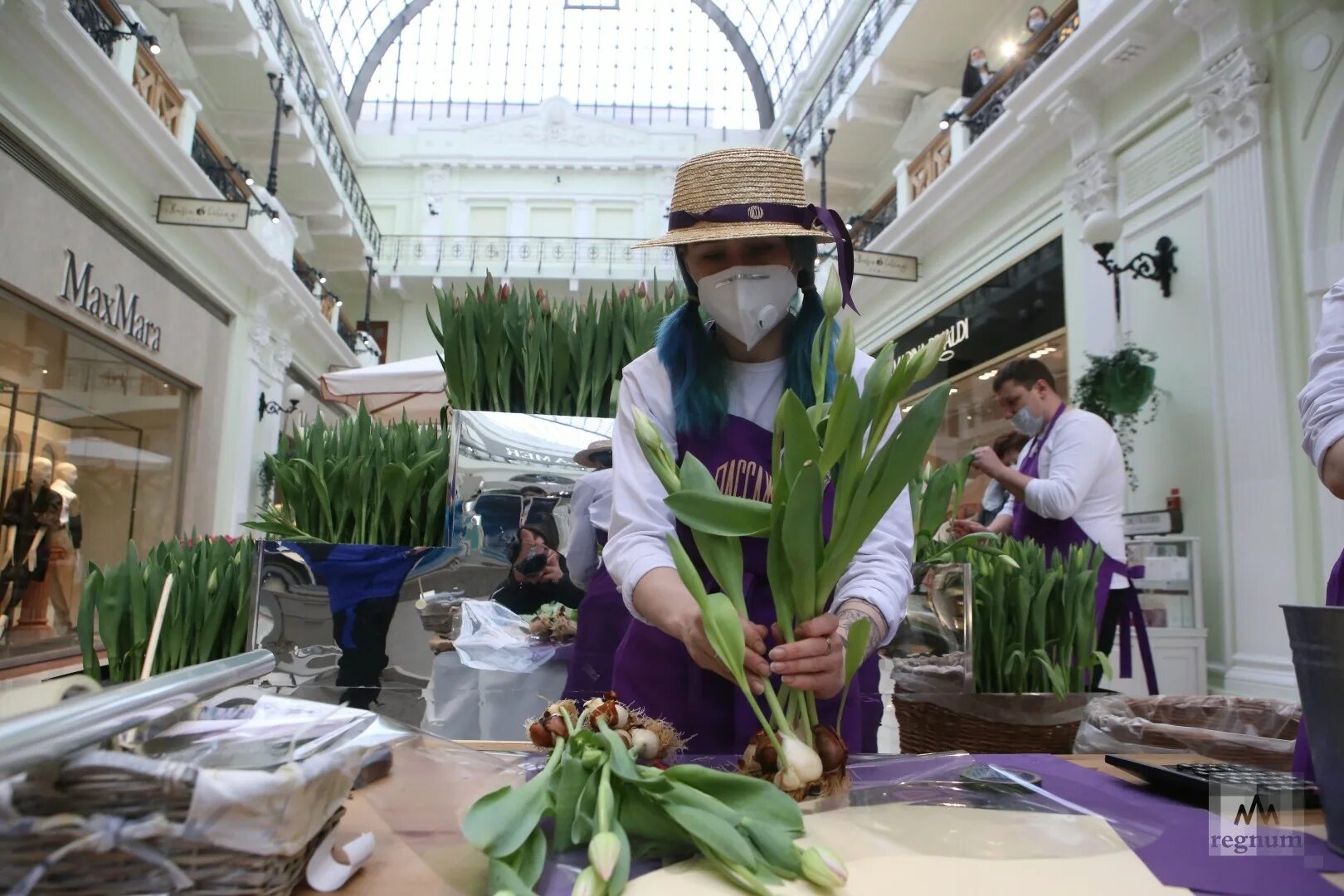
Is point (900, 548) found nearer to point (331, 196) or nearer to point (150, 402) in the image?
point (150, 402)

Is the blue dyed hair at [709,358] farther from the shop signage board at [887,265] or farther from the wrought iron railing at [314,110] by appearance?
the wrought iron railing at [314,110]

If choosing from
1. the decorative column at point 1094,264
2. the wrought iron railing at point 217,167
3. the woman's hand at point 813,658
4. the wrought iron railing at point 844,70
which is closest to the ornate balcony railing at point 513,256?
the wrought iron railing at point 844,70

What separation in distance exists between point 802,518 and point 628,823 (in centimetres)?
30

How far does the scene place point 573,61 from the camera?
76.3 feet

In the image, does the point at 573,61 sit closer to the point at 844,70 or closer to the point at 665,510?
the point at 844,70

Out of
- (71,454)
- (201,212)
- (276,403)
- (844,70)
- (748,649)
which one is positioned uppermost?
(844,70)

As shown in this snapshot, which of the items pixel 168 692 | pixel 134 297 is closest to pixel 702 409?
pixel 168 692

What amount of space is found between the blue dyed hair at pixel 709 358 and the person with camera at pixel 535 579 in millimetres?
496

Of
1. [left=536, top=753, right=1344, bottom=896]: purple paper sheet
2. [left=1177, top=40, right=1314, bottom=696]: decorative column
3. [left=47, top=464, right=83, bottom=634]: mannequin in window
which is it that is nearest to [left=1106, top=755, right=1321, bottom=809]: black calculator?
[left=536, top=753, right=1344, bottom=896]: purple paper sheet

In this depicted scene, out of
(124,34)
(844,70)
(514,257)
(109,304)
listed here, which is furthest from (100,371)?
(514,257)

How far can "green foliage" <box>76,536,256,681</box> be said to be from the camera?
5.24ft

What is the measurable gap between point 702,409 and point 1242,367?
4540 millimetres

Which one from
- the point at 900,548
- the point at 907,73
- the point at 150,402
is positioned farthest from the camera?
the point at 907,73

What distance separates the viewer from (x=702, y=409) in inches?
48.3
